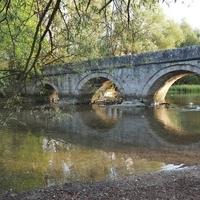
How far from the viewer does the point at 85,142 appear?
15195 millimetres

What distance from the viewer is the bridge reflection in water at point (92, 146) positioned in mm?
10281

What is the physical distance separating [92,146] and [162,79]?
1376 centimetres

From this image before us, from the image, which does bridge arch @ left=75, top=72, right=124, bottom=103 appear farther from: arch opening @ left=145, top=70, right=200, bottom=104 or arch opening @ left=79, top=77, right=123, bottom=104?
arch opening @ left=145, top=70, right=200, bottom=104

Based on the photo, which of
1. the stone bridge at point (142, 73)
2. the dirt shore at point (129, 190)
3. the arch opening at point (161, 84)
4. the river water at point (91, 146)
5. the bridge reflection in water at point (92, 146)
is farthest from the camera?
the arch opening at point (161, 84)

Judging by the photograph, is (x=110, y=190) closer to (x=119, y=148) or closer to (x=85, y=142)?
(x=119, y=148)

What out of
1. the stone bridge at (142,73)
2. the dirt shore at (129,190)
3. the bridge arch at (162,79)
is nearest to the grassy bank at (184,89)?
the stone bridge at (142,73)

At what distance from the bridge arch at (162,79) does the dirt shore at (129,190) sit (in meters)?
17.1

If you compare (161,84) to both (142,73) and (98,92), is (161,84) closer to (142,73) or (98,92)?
(142,73)

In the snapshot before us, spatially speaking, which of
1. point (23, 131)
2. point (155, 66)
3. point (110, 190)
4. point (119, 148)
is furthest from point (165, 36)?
point (110, 190)

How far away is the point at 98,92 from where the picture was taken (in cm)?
3331

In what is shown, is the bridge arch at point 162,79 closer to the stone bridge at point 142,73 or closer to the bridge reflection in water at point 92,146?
the stone bridge at point 142,73

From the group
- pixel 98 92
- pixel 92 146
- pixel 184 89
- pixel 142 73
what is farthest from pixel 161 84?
pixel 184 89

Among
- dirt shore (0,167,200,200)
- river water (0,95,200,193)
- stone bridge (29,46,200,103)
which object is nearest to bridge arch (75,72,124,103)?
stone bridge (29,46,200,103)

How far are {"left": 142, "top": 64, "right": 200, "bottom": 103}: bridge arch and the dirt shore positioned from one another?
675 inches
